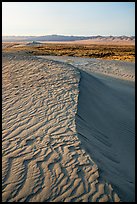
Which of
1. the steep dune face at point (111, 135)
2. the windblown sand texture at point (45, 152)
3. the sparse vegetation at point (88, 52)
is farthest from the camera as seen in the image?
the sparse vegetation at point (88, 52)

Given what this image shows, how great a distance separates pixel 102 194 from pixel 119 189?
1.29ft

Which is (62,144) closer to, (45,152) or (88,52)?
(45,152)

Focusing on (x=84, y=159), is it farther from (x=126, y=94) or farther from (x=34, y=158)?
(x=126, y=94)

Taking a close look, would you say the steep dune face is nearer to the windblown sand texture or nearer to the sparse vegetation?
the windblown sand texture

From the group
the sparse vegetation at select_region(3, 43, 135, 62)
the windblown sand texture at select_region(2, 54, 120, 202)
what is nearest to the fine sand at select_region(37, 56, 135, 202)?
the windblown sand texture at select_region(2, 54, 120, 202)

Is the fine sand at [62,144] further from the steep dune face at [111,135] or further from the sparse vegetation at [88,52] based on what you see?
the sparse vegetation at [88,52]

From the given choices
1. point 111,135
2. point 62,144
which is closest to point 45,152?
point 62,144

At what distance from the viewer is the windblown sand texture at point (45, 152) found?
3842 millimetres

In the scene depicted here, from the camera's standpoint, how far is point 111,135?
22.8 ft

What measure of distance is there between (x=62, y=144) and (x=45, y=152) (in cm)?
46

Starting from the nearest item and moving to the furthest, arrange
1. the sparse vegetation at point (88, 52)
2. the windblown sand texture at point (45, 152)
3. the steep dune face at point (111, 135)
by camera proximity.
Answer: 1. the windblown sand texture at point (45, 152)
2. the steep dune face at point (111, 135)
3. the sparse vegetation at point (88, 52)

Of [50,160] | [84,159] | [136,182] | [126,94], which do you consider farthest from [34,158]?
[126,94]

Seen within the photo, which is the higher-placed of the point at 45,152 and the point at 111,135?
the point at 45,152

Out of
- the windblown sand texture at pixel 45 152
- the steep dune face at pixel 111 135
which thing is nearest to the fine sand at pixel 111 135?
the steep dune face at pixel 111 135
